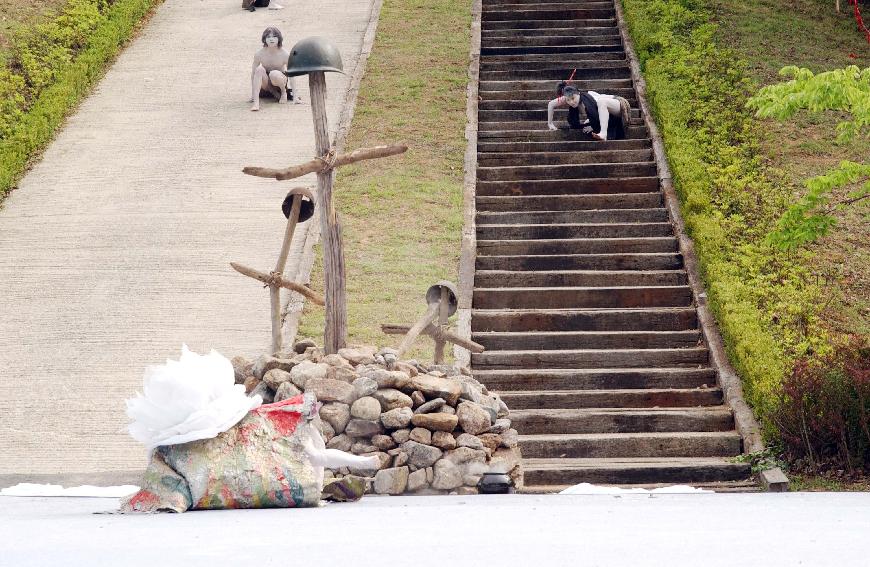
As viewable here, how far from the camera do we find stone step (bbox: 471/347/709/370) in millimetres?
10930

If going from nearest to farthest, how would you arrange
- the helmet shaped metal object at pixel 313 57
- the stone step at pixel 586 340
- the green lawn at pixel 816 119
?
the helmet shaped metal object at pixel 313 57 → the stone step at pixel 586 340 → the green lawn at pixel 816 119

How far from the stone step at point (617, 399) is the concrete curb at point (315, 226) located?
2.24 m

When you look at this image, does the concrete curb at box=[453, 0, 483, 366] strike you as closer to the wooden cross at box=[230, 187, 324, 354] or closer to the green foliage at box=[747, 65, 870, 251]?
the wooden cross at box=[230, 187, 324, 354]

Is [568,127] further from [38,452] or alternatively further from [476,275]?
[38,452]

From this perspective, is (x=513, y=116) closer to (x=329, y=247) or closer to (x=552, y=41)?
(x=552, y=41)

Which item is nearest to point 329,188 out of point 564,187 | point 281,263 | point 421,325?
point 281,263

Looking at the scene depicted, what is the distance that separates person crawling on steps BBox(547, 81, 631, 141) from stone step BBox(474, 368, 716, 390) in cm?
479

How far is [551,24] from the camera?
1869 cm

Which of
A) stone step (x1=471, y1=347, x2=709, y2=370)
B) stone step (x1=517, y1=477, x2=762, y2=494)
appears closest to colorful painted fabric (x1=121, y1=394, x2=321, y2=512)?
stone step (x1=517, y1=477, x2=762, y2=494)

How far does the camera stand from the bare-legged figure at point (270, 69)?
16.4 metres

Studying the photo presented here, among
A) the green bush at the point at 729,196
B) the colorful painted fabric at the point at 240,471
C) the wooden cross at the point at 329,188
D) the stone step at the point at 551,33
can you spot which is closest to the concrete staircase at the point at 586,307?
the green bush at the point at 729,196

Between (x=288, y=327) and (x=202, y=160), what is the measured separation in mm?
4798

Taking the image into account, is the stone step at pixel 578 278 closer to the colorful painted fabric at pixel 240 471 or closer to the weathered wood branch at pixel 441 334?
the weathered wood branch at pixel 441 334

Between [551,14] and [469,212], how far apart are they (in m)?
6.72
